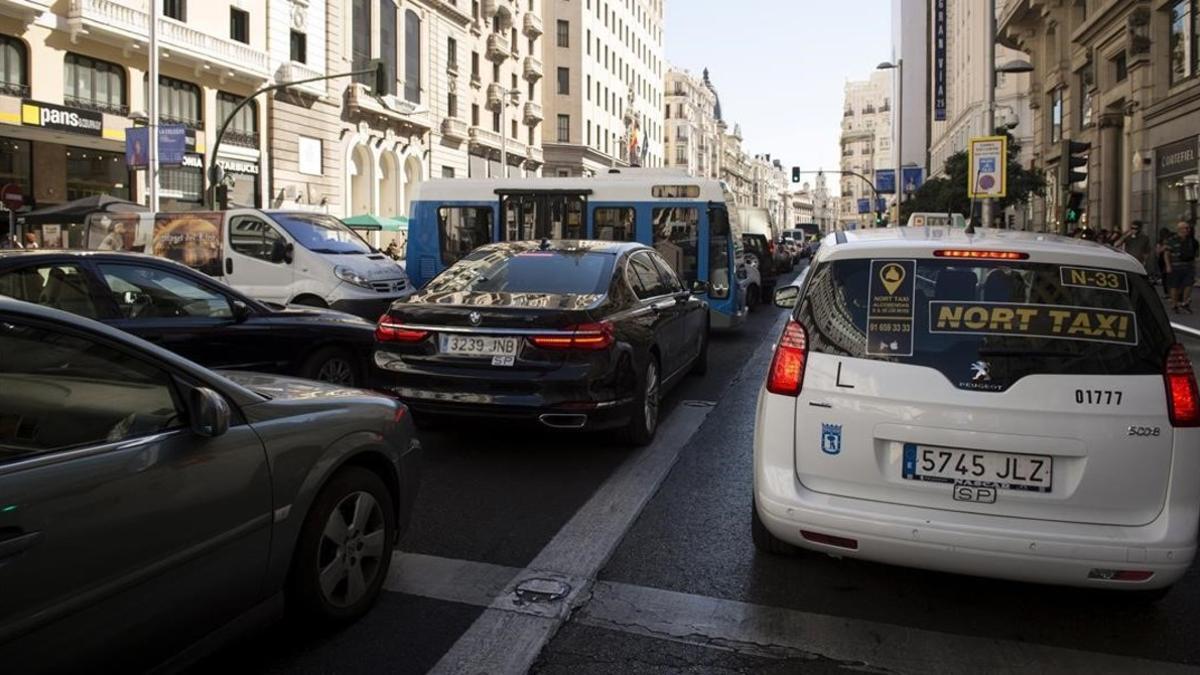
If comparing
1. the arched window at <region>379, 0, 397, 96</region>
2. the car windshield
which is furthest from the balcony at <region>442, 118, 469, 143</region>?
the car windshield

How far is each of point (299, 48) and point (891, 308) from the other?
3700 cm

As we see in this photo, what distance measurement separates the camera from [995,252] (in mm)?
3883

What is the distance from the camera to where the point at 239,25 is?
33094 millimetres

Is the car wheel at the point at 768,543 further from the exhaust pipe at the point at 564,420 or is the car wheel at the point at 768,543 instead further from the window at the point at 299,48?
the window at the point at 299,48

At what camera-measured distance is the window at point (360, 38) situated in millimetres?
40062

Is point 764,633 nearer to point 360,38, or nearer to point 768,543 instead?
point 768,543

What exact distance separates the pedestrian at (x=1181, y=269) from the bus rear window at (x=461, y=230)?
41.7 ft

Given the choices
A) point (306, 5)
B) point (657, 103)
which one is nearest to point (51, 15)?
point (306, 5)

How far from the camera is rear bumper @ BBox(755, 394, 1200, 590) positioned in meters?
3.45

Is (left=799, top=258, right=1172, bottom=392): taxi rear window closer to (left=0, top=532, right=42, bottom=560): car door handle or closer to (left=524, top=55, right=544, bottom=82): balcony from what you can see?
(left=0, top=532, right=42, bottom=560): car door handle

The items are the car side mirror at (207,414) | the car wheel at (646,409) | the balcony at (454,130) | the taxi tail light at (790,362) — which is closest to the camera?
the car side mirror at (207,414)

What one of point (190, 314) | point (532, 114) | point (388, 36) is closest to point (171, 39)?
point (388, 36)

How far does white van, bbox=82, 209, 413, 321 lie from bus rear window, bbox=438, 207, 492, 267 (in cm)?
343

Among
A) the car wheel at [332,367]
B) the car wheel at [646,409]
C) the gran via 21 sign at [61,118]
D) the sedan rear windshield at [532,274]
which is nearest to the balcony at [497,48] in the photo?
the gran via 21 sign at [61,118]
